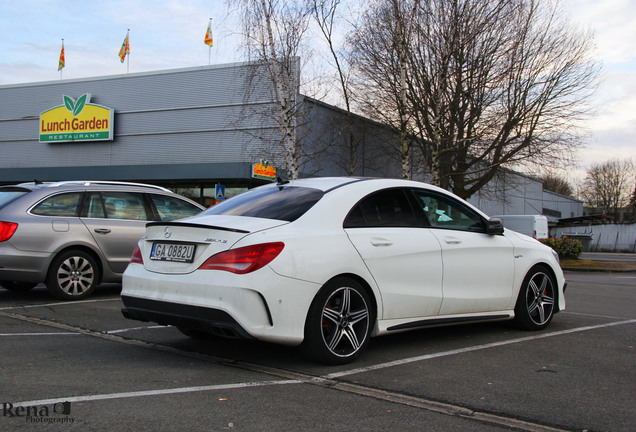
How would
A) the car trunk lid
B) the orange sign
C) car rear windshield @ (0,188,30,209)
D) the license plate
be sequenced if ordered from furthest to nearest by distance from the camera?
the orange sign
car rear windshield @ (0,188,30,209)
the license plate
the car trunk lid

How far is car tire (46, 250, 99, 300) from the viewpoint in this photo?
8055mm

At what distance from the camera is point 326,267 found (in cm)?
455

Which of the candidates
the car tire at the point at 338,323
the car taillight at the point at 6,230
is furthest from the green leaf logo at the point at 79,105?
the car tire at the point at 338,323

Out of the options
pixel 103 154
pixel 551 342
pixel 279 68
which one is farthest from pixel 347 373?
pixel 103 154

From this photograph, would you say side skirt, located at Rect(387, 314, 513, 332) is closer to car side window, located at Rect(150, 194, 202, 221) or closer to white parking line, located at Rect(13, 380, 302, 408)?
white parking line, located at Rect(13, 380, 302, 408)

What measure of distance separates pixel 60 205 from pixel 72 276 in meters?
0.99

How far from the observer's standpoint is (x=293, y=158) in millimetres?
21844

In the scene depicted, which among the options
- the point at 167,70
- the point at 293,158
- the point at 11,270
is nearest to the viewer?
the point at 11,270

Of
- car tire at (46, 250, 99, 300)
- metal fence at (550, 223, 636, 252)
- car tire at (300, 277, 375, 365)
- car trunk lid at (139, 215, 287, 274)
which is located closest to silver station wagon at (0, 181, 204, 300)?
car tire at (46, 250, 99, 300)

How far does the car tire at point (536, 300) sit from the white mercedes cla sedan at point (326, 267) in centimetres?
17

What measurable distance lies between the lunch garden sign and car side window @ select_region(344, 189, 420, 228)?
28.8m

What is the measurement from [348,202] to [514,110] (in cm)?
2288

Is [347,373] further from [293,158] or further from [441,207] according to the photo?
[293,158]

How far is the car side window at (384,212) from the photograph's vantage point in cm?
506
